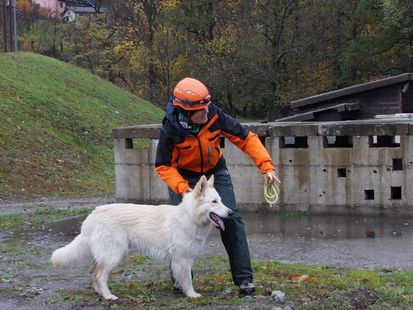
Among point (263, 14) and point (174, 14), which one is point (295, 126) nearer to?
point (263, 14)

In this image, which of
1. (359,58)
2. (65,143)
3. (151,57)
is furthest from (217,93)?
(65,143)

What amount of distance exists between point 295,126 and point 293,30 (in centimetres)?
3524

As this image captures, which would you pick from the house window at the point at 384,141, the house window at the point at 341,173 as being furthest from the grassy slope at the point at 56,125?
the house window at the point at 384,141

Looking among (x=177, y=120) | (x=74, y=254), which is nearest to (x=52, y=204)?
(x=74, y=254)

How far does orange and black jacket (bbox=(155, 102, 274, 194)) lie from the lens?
689 centimetres

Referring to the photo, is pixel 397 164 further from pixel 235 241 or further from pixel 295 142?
pixel 235 241

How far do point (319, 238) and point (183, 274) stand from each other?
4633mm

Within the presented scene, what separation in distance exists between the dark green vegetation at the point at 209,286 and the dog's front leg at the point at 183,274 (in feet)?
0.32

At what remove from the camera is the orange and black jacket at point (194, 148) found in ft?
22.6

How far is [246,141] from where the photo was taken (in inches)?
283

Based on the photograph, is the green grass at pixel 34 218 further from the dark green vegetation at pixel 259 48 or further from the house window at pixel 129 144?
the dark green vegetation at pixel 259 48

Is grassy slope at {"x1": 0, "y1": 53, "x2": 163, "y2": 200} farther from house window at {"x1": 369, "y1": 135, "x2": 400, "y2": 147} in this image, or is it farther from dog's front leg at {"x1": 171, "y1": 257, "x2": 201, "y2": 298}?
dog's front leg at {"x1": 171, "y1": 257, "x2": 201, "y2": 298}

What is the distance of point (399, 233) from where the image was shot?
11.0 m

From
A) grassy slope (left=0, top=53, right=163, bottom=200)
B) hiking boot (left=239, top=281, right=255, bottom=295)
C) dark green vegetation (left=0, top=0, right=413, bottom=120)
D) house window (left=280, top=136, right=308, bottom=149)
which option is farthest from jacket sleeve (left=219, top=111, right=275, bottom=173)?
dark green vegetation (left=0, top=0, right=413, bottom=120)
